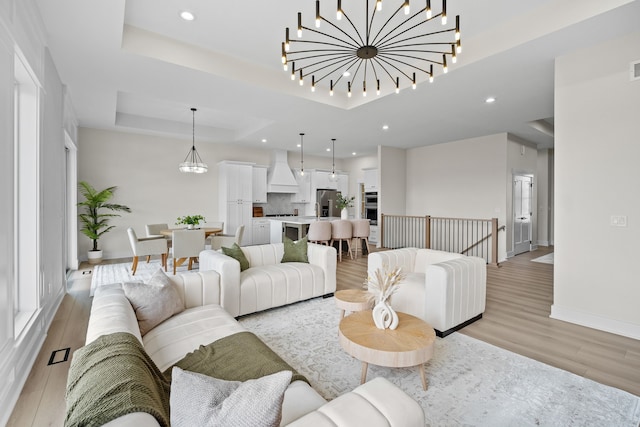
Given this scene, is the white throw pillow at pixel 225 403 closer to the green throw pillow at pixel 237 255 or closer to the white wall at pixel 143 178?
the green throw pillow at pixel 237 255

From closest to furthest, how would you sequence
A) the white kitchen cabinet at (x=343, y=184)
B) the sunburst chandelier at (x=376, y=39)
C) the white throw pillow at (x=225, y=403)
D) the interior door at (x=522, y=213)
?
the white throw pillow at (x=225, y=403) < the sunburst chandelier at (x=376, y=39) < the interior door at (x=522, y=213) < the white kitchen cabinet at (x=343, y=184)

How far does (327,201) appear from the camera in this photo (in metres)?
9.92

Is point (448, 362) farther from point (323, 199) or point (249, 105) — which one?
point (323, 199)

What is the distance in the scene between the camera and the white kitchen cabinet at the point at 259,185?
27.7 feet

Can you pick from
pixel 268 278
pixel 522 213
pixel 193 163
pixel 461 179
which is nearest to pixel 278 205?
pixel 193 163

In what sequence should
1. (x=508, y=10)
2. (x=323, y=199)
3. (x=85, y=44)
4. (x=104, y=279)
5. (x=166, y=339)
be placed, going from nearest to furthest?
(x=166, y=339) < (x=508, y=10) < (x=85, y=44) < (x=104, y=279) < (x=323, y=199)

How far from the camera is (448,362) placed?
242 centimetres

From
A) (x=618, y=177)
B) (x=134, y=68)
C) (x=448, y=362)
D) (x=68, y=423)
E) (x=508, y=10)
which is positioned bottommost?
(x=448, y=362)

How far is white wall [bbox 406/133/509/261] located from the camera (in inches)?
270

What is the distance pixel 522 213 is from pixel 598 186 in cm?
491

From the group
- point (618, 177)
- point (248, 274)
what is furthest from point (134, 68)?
point (618, 177)

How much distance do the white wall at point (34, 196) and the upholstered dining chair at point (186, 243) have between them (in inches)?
57.6

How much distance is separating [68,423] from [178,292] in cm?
173

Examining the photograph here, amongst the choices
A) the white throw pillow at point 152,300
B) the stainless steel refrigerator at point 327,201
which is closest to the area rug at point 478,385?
the white throw pillow at point 152,300
